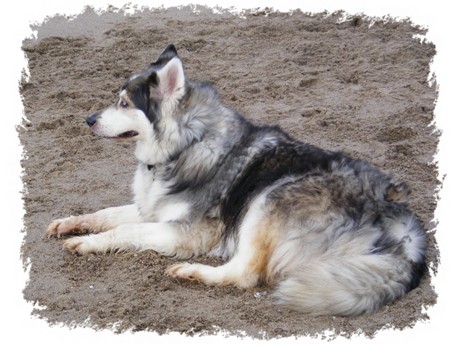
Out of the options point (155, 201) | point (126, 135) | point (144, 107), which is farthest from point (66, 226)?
point (144, 107)

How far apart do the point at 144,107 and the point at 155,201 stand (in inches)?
25.2

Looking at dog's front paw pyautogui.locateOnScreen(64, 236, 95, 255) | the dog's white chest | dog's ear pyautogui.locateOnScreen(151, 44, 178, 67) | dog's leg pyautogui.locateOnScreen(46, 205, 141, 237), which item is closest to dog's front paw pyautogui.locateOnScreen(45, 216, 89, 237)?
dog's leg pyautogui.locateOnScreen(46, 205, 141, 237)

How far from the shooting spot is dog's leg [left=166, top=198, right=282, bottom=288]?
16.6ft

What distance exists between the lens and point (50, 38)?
9859 mm

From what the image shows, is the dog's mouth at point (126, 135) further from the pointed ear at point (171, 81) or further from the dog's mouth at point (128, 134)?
the pointed ear at point (171, 81)

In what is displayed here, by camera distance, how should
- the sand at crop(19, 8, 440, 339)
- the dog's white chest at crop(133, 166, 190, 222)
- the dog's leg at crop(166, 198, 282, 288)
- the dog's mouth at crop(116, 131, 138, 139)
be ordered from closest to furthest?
the sand at crop(19, 8, 440, 339), the dog's leg at crop(166, 198, 282, 288), the dog's white chest at crop(133, 166, 190, 222), the dog's mouth at crop(116, 131, 138, 139)

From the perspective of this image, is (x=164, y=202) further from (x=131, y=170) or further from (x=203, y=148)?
(x=131, y=170)

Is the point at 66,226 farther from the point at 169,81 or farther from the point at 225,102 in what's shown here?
the point at 225,102

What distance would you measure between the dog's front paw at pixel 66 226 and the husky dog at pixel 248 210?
0.01 metres

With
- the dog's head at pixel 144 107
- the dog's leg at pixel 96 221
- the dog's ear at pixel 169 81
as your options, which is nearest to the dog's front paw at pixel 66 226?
the dog's leg at pixel 96 221

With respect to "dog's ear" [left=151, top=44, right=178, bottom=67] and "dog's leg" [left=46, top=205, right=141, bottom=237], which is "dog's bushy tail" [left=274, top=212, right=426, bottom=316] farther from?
"dog's ear" [left=151, top=44, right=178, bottom=67]

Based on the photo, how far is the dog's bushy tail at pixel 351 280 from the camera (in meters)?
4.61

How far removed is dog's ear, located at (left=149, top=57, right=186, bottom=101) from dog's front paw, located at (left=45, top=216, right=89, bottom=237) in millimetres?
1070

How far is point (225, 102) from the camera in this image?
27.1 feet
